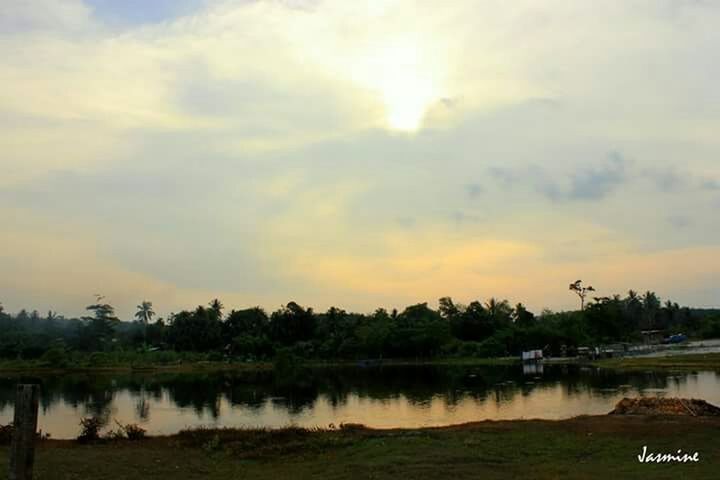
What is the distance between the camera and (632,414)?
30.8m

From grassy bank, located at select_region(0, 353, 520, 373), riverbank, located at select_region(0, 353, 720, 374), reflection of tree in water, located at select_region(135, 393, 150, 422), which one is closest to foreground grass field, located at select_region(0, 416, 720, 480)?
reflection of tree in water, located at select_region(135, 393, 150, 422)

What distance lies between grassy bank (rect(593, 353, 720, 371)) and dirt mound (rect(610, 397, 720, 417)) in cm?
4406

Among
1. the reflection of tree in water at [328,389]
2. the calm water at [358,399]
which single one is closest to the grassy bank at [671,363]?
the reflection of tree in water at [328,389]

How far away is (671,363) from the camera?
250 feet

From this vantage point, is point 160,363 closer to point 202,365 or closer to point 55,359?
point 202,365

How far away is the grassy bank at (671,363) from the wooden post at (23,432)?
245 ft

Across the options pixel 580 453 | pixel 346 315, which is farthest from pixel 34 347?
pixel 580 453

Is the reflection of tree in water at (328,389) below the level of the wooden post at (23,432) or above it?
below

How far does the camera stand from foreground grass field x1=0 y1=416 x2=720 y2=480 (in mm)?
18219

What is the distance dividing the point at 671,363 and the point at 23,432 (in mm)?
79513

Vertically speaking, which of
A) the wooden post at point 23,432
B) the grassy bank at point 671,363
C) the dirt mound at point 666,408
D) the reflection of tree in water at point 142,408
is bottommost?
the reflection of tree in water at point 142,408

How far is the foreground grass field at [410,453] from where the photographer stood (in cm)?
1822

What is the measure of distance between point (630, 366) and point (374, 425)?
51.7 metres

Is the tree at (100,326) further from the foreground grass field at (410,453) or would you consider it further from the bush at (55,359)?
the foreground grass field at (410,453)
